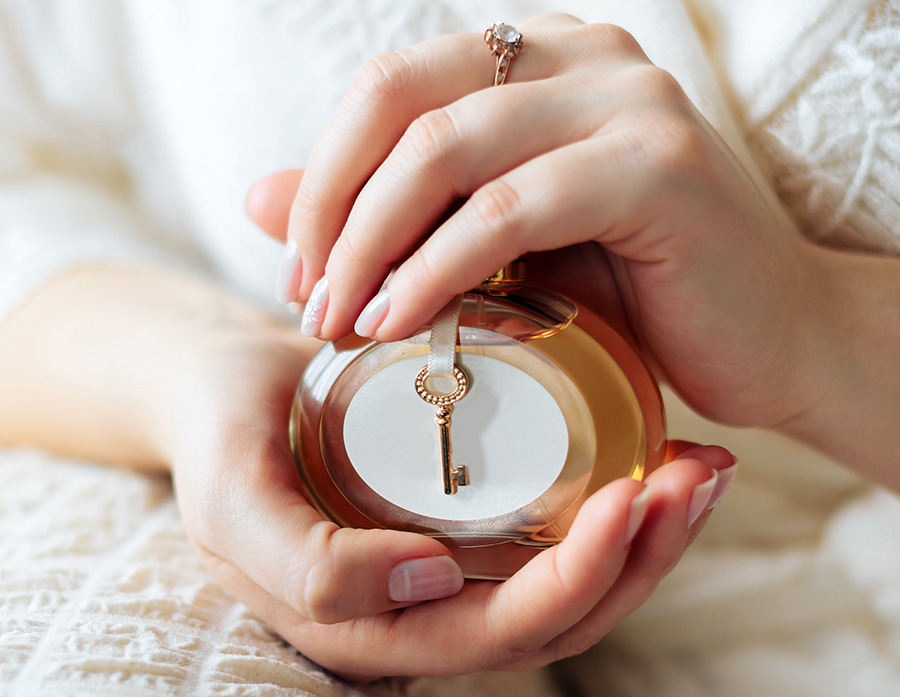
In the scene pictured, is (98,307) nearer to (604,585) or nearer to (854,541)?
(604,585)

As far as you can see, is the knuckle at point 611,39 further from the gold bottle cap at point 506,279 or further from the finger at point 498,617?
the finger at point 498,617

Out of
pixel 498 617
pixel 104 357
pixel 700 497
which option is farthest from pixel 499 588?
pixel 104 357

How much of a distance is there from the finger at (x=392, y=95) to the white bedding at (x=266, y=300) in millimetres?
175

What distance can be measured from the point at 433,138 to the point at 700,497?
0.76ft

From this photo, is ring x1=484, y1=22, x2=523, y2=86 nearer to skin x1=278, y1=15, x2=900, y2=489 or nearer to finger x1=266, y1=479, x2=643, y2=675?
skin x1=278, y1=15, x2=900, y2=489

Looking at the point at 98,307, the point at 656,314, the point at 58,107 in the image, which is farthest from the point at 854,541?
the point at 58,107

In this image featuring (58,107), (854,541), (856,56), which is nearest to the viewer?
(856,56)

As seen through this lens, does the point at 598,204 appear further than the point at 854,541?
No

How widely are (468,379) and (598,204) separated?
0.12 m

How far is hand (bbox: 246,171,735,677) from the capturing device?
0.36m

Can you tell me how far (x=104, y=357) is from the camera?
63 cm

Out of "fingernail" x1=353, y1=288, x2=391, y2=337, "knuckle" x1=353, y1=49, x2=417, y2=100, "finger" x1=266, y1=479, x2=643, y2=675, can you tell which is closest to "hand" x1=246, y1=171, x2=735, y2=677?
"finger" x1=266, y1=479, x2=643, y2=675

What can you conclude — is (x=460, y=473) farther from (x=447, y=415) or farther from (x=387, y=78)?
(x=387, y=78)

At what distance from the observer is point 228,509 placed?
407 mm
